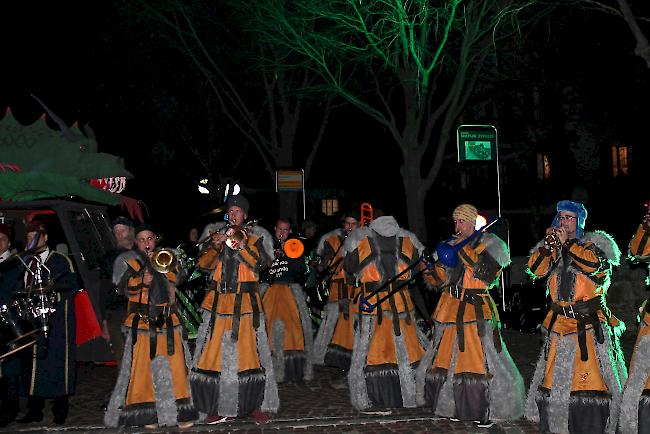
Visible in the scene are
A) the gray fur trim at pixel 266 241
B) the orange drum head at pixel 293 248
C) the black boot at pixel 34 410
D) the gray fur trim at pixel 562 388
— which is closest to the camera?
the gray fur trim at pixel 562 388

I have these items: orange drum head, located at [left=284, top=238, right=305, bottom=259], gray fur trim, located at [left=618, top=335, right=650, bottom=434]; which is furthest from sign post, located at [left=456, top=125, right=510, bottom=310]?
gray fur trim, located at [left=618, top=335, right=650, bottom=434]

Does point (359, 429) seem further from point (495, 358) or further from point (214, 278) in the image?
point (214, 278)

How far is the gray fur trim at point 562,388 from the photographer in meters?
5.71

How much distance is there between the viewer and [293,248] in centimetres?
853

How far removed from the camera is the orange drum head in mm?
8492

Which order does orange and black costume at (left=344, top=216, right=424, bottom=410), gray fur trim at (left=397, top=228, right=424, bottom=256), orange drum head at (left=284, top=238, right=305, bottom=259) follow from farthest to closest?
orange drum head at (left=284, top=238, right=305, bottom=259) < gray fur trim at (left=397, top=228, right=424, bottom=256) < orange and black costume at (left=344, top=216, right=424, bottom=410)

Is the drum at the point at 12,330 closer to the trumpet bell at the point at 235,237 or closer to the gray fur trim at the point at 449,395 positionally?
the trumpet bell at the point at 235,237

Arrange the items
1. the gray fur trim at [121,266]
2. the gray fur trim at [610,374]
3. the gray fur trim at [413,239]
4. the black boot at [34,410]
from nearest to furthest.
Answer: the gray fur trim at [610,374] → the gray fur trim at [121,266] → the black boot at [34,410] → the gray fur trim at [413,239]

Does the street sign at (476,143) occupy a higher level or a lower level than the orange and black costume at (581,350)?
higher

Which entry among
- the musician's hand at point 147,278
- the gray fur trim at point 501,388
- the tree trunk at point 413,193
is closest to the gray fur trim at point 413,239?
the gray fur trim at point 501,388

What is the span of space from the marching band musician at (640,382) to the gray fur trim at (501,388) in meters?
1.04

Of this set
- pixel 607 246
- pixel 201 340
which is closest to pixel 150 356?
pixel 201 340

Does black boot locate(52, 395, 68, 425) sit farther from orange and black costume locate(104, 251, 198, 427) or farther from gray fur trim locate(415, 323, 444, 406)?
gray fur trim locate(415, 323, 444, 406)

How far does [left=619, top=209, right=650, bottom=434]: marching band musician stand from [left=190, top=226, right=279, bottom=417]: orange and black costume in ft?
10.3
